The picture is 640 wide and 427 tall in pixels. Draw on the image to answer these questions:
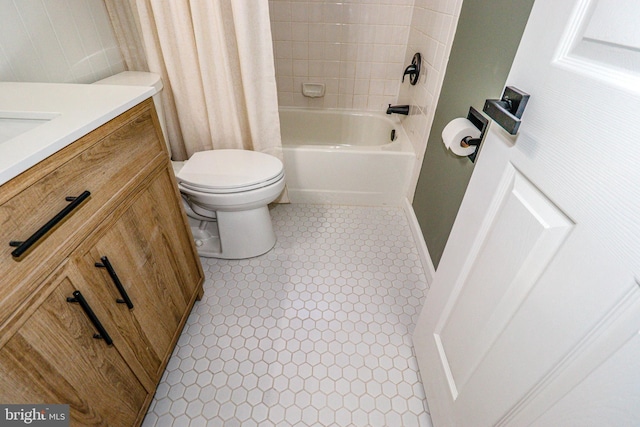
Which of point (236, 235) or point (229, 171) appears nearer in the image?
point (229, 171)

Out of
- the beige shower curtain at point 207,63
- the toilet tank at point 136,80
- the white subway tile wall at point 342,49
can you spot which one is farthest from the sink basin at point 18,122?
the white subway tile wall at point 342,49

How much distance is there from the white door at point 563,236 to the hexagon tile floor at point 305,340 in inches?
17.2

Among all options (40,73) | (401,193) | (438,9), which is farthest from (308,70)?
(40,73)

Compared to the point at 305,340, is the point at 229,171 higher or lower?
higher

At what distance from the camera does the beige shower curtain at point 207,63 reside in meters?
1.25

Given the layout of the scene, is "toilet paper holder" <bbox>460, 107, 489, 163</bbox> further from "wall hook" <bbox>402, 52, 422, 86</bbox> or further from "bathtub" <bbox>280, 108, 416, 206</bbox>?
"wall hook" <bbox>402, 52, 422, 86</bbox>

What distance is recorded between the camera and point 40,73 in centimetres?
A: 105

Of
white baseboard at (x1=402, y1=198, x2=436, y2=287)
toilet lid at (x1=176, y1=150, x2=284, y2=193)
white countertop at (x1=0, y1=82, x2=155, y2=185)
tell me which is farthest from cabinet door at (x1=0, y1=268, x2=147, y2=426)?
white baseboard at (x1=402, y1=198, x2=436, y2=287)

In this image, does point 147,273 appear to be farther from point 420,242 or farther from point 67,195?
point 420,242

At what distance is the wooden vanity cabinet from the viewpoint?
52 cm

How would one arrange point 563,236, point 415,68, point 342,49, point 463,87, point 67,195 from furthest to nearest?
1. point 342,49
2. point 415,68
3. point 463,87
4. point 67,195
5. point 563,236

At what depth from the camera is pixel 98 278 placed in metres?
0.70

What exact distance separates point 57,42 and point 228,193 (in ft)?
2.62

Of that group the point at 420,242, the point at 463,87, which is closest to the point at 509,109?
the point at 463,87
